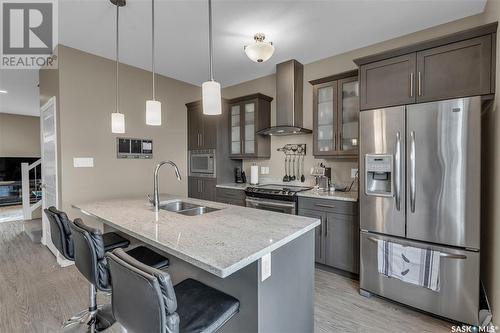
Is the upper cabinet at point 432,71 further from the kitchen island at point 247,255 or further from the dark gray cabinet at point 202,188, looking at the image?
the dark gray cabinet at point 202,188

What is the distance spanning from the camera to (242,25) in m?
2.62

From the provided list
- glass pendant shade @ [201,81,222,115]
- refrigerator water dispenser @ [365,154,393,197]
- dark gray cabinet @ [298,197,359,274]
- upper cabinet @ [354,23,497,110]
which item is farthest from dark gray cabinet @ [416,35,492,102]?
glass pendant shade @ [201,81,222,115]

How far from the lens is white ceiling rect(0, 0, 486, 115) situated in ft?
7.61

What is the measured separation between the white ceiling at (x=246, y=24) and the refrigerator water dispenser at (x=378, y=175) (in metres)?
1.46

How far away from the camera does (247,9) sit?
7.73 ft

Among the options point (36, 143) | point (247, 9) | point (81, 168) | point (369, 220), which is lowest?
point (369, 220)

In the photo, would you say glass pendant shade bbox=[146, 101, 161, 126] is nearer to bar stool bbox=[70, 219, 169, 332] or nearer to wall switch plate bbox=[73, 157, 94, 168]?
bar stool bbox=[70, 219, 169, 332]

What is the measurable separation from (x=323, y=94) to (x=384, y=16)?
3.36ft

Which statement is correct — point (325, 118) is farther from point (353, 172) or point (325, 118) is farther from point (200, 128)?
point (200, 128)

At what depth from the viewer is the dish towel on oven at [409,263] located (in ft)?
6.75

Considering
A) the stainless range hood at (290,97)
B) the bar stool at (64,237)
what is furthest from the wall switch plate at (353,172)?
the bar stool at (64,237)

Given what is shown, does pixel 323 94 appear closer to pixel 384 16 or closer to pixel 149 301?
pixel 384 16

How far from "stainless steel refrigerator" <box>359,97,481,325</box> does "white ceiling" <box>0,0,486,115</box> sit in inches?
40.5

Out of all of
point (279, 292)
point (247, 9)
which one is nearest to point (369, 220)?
point (279, 292)
